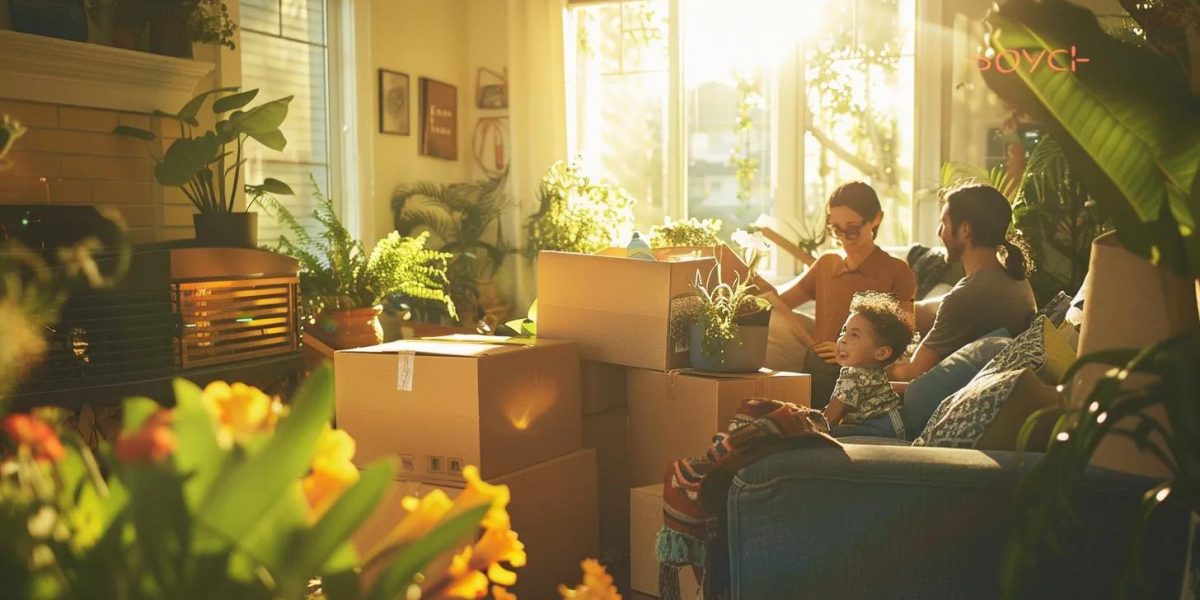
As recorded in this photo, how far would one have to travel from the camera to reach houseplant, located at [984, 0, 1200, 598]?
98cm

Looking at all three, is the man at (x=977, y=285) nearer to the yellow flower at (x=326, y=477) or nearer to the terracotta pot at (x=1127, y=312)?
the terracotta pot at (x=1127, y=312)

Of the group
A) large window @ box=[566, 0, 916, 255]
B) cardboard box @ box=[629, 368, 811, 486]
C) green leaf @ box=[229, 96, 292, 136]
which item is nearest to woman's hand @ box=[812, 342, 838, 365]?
cardboard box @ box=[629, 368, 811, 486]

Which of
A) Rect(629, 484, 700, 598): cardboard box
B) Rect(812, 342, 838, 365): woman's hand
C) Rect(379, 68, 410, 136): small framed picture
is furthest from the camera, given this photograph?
Rect(379, 68, 410, 136): small framed picture

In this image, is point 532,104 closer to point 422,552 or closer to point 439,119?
point 439,119

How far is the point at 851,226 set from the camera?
12.3ft

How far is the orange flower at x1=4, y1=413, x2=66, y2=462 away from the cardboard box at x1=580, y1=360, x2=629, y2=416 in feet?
8.83

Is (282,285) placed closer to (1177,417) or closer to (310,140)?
(310,140)

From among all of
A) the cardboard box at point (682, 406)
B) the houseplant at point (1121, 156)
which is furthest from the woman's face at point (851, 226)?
the houseplant at point (1121, 156)

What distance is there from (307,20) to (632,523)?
3.47 metres

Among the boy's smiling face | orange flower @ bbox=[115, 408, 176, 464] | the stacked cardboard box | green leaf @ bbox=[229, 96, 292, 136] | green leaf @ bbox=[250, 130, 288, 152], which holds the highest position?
green leaf @ bbox=[229, 96, 292, 136]

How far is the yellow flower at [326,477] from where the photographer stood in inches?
17.4

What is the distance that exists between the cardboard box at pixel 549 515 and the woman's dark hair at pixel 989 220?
1216 millimetres

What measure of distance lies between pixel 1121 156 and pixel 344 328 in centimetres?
387

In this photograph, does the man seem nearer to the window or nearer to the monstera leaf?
the monstera leaf
